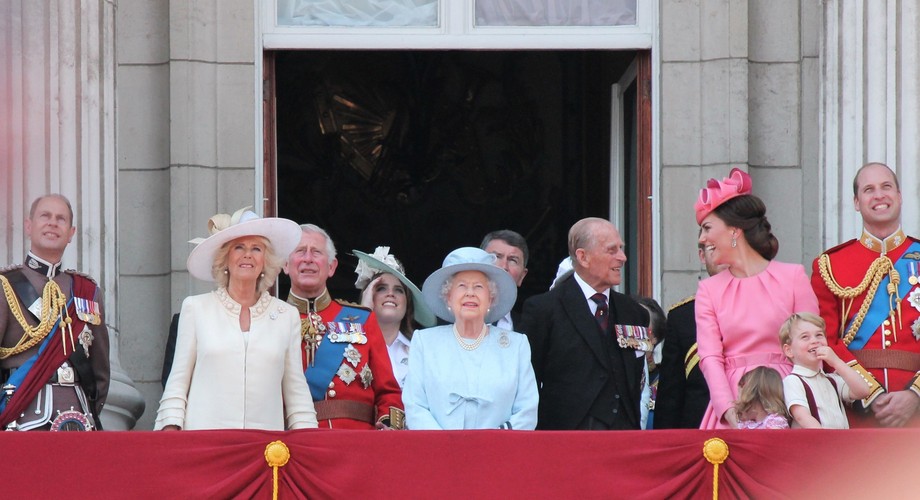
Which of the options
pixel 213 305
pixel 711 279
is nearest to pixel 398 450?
pixel 213 305

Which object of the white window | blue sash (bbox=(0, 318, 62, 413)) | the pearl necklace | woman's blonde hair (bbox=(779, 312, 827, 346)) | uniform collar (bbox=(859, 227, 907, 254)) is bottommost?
blue sash (bbox=(0, 318, 62, 413))

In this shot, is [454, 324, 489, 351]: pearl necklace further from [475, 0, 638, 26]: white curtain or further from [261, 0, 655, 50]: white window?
[475, 0, 638, 26]: white curtain

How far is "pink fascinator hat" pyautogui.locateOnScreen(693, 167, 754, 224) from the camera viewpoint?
300 inches

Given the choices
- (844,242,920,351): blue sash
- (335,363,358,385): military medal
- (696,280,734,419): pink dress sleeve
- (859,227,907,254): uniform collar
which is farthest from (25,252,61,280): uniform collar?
(859,227,907,254): uniform collar

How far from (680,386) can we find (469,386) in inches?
40.9

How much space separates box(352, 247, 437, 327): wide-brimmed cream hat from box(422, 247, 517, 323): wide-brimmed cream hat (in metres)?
0.65

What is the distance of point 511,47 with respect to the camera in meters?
9.94

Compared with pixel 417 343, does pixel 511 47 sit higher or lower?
higher

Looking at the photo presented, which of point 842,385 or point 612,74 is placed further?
point 612,74

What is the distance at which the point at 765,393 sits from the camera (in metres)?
Result: 7.10

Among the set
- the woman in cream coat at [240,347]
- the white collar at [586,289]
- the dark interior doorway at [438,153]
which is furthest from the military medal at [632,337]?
the dark interior doorway at [438,153]

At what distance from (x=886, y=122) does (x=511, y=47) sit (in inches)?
83.0

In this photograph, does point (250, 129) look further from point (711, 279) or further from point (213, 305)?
point (711, 279)

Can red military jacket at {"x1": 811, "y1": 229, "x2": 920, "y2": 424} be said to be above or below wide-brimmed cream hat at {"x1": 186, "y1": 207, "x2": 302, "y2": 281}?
below
